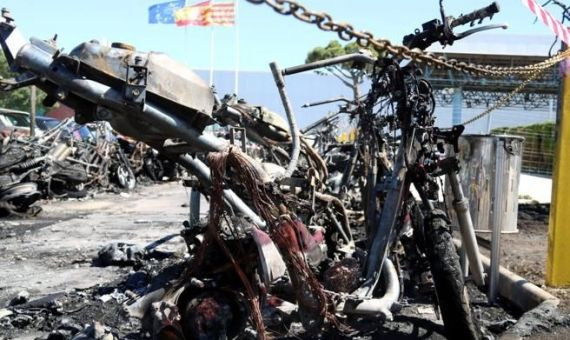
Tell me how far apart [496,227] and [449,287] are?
5.92 ft

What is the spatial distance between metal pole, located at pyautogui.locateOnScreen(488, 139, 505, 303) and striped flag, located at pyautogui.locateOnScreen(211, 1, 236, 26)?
99.0ft

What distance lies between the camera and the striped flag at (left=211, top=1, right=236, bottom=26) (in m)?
34.3

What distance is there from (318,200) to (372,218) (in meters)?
0.61

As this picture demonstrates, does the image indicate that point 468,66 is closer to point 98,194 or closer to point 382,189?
point 382,189

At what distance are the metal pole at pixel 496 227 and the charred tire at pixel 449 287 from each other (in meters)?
1.60

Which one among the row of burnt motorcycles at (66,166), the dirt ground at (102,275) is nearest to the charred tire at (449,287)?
the dirt ground at (102,275)

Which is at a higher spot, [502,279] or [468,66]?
[468,66]

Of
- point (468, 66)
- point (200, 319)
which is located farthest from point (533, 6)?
point (200, 319)

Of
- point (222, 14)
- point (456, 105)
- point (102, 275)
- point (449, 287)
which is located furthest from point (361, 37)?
point (222, 14)

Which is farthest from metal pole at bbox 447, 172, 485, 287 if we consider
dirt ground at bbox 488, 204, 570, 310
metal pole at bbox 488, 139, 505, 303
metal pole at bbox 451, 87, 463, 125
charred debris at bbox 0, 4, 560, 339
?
metal pole at bbox 451, 87, 463, 125

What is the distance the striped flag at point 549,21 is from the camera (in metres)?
5.36

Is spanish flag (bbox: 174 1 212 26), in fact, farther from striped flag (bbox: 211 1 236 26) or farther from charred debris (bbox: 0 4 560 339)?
charred debris (bbox: 0 4 560 339)

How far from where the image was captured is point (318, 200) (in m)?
5.37

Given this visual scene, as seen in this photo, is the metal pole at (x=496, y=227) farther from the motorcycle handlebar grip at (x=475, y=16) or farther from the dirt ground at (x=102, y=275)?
the motorcycle handlebar grip at (x=475, y=16)
